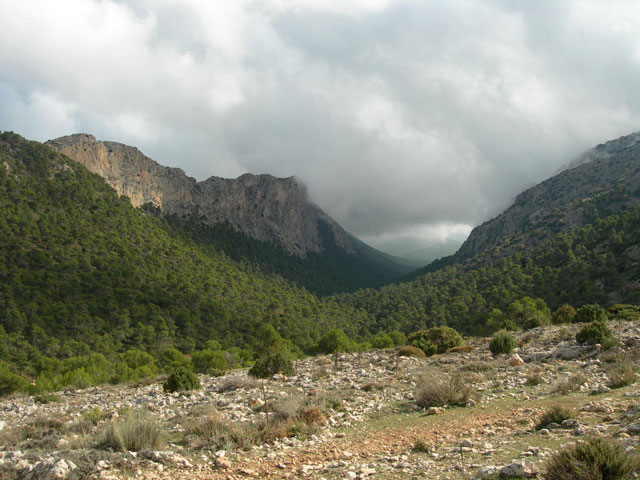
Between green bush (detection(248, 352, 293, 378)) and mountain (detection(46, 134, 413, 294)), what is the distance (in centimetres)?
10364

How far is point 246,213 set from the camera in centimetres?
15575

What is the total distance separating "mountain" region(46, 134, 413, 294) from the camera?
11588 centimetres

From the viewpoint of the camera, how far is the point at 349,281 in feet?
502

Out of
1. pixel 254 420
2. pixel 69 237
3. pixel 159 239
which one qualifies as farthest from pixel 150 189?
pixel 254 420

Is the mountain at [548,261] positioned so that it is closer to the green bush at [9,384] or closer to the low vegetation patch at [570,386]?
the low vegetation patch at [570,386]

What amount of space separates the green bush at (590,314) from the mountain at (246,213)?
4091 inches

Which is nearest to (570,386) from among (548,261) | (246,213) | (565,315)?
(565,315)

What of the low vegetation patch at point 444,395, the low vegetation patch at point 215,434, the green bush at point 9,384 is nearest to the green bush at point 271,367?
the low vegetation patch at point 444,395

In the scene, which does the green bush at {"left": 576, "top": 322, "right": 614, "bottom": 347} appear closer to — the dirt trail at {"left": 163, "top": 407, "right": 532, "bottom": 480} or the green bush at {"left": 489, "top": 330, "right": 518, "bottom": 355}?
the green bush at {"left": 489, "top": 330, "right": 518, "bottom": 355}

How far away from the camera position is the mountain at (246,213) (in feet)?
380

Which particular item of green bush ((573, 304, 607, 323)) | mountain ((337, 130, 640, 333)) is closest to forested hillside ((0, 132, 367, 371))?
mountain ((337, 130, 640, 333))

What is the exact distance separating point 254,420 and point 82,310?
54579mm

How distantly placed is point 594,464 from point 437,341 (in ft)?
90.7

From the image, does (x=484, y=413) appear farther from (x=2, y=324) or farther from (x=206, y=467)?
(x=2, y=324)
